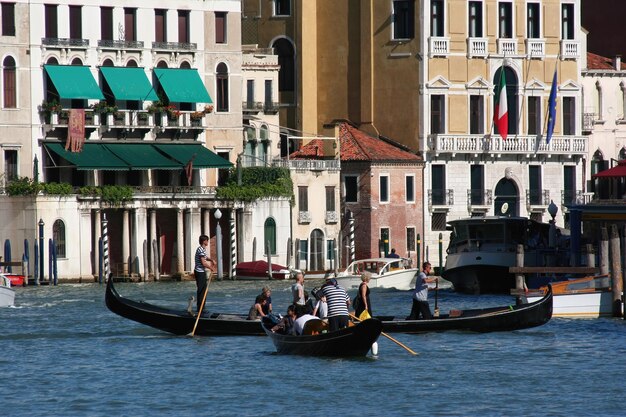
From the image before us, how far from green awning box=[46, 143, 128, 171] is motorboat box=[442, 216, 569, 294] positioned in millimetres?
12083

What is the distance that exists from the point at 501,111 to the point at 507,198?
11.9 ft

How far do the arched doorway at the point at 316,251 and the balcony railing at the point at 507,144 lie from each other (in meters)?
5.93

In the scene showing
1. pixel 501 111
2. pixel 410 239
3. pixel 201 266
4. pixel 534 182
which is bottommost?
pixel 410 239

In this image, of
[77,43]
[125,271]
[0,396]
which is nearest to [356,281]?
[125,271]

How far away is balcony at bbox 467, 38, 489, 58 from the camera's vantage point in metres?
76.8

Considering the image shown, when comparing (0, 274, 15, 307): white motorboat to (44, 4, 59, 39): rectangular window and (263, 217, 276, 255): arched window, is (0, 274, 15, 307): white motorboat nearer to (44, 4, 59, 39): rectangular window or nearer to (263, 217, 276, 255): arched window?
(44, 4, 59, 39): rectangular window

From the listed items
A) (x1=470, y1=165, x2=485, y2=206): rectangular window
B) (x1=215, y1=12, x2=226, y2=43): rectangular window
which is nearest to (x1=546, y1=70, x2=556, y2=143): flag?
(x1=470, y1=165, x2=485, y2=206): rectangular window

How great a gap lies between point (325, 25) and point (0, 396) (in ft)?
142

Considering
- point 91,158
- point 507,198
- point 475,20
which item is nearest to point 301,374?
point 91,158

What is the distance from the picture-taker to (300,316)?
128 feet

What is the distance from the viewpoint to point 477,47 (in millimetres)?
77000

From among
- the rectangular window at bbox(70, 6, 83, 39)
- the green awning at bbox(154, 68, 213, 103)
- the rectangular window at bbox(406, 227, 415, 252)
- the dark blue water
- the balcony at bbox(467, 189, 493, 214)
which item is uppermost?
the rectangular window at bbox(70, 6, 83, 39)

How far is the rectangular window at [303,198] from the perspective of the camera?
7275 centimetres

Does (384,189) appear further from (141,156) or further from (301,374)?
(301,374)
